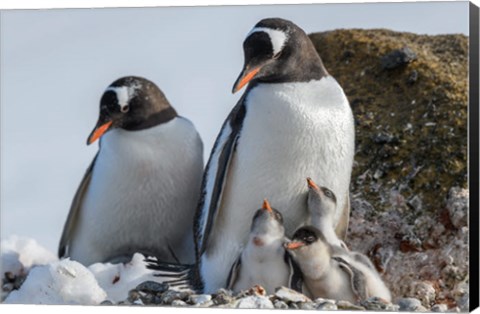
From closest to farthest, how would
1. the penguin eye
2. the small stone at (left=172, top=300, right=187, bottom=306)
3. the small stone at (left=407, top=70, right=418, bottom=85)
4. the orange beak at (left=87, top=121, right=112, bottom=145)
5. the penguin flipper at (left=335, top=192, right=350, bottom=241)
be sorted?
the small stone at (left=172, top=300, right=187, bottom=306) < the penguin flipper at (left=335, top=192, right=350, bottom=241) < the orange beak at (left=87, top=121, right=112, bottom=145) < the penguin eye < the small stone at (left=407, top=70, right=418, bottom=85)

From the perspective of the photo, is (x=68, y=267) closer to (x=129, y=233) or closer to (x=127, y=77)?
(x=129, y=233)

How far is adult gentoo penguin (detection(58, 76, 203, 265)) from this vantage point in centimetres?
551

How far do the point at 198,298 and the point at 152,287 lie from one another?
230mm

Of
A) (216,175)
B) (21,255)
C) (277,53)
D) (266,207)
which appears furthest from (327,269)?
(21,255)

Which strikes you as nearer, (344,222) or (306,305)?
(306,305)

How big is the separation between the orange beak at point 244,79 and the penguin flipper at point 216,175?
0.18 meters

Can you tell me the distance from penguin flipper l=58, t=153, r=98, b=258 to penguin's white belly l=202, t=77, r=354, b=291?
0.79 meters

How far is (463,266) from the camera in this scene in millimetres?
5102

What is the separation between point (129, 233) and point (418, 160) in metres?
1.28

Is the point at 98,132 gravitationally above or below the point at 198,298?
above

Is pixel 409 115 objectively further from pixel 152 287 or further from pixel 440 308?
pixel 152 287

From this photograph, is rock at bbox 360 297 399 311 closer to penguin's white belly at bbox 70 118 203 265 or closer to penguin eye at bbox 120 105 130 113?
penguin's white belly at bbox 70 118 203 265

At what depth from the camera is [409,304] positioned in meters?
5.04

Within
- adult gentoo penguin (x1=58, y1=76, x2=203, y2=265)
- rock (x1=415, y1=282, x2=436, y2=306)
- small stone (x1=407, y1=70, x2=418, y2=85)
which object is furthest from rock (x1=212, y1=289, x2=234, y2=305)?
small stone (x1=407, y1=70, x2=418, y2=85)
